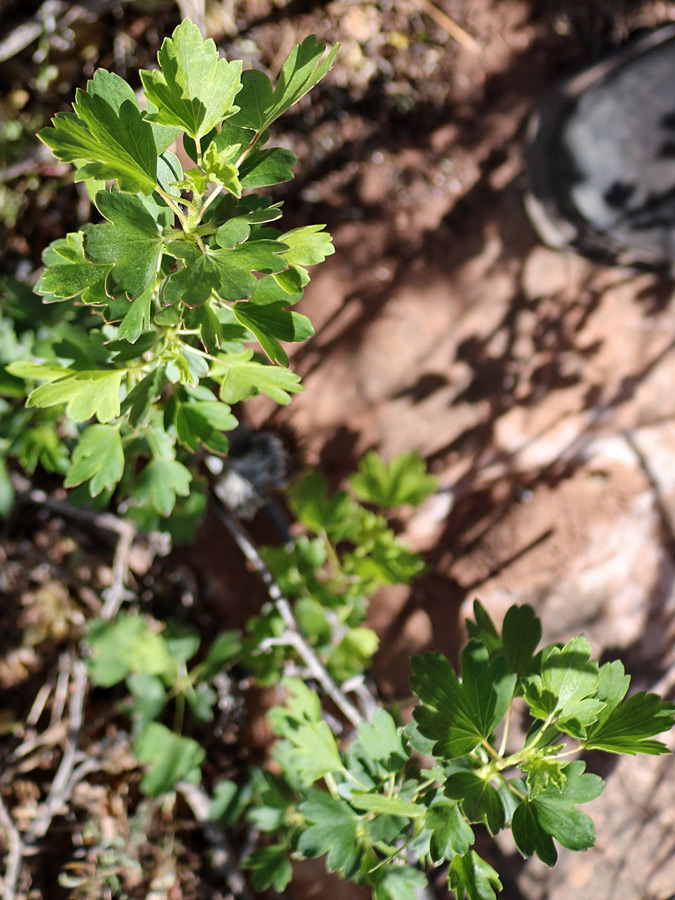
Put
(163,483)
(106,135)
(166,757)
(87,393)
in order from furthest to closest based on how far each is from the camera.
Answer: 1. (166,757)
2. (163,483)
3. (87,393)
4. (106,135)

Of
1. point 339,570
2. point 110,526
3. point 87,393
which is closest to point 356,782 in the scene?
point 339,570

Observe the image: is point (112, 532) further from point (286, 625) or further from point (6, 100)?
point (6, 100)

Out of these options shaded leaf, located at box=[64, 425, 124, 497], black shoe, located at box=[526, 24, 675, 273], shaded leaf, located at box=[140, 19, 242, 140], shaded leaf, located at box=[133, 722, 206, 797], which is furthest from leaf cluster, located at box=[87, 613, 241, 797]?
black shoe, located at box=[526, 24, 675, 273]

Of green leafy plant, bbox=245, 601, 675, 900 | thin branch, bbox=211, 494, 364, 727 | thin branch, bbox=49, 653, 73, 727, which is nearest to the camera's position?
green leafy plant, bbox=245, 601, 675, 900

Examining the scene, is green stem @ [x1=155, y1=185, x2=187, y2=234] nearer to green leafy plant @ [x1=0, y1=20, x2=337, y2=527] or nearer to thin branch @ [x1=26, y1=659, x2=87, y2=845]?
green leafy plant @ [x1=0, y1=20, x2=337, y2=527]

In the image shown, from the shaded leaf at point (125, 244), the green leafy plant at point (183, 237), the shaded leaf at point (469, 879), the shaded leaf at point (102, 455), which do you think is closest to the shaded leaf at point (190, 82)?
the green leafy plant at point (183, 237)

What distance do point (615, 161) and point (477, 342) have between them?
0.84 metres

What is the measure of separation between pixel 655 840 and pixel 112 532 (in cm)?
179

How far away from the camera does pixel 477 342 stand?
2.35m

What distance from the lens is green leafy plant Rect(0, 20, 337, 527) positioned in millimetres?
810

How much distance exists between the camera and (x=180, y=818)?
1.88 metres

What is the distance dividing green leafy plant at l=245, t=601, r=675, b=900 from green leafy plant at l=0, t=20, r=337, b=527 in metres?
0.52

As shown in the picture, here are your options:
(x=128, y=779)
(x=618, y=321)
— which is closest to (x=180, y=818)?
(x=128, y=779)

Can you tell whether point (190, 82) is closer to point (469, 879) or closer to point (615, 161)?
point (469, 879)
